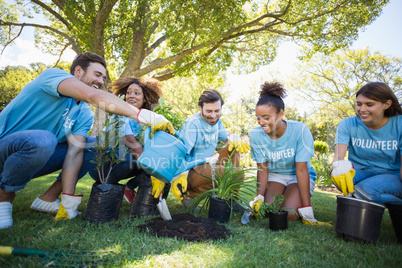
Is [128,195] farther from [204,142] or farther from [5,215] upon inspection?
[5,215]

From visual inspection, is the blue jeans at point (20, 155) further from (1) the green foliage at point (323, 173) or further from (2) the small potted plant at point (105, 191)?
(1) the green foliage at point (323, 173)

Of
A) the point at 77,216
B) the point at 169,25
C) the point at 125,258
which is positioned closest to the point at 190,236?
the point at 125,258

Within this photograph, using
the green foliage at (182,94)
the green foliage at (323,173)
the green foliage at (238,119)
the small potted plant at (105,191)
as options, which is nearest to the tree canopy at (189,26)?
the green foliage at (323,173)

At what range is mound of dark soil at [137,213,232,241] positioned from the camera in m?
1.73

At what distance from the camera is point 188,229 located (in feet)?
5.90

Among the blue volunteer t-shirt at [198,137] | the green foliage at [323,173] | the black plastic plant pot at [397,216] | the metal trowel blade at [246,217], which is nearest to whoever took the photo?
the black plastic plant pot at [397,216]

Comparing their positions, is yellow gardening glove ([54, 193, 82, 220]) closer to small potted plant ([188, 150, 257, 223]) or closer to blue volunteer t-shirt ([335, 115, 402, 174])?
small potted plant ([188, 150, 257, 223])

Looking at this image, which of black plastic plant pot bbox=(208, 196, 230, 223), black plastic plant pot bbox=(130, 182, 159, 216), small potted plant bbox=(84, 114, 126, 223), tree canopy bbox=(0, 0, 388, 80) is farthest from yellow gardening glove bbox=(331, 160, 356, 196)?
tree canopy bbox=(0, 0, 388, 80)

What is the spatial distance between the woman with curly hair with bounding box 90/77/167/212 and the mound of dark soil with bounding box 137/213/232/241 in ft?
1.74

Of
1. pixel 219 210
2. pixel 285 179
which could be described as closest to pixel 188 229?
pixel 219 210

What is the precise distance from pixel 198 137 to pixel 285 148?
1034 millimetres

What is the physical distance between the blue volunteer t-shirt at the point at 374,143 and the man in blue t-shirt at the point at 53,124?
2053 mm

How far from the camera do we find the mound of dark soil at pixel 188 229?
173 cm

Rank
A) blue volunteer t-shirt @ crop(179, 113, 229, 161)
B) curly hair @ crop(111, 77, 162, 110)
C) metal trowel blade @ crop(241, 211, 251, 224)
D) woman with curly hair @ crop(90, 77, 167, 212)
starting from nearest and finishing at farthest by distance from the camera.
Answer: metal trowel blade @ crop(241, 211, 251, 224) → woman with curly hair @ crop(90, 77, 167, 212) → blue volunteer t-shirt @ crop(179, 113, 229, 161) → curly hair @ crop(111, 77, 162, 110)
